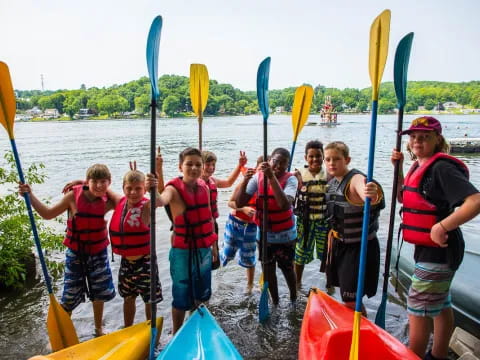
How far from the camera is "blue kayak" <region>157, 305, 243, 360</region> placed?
8.56 ft

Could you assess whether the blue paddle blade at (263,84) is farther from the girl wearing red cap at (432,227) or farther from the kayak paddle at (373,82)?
the girl wearing red cap at (432,227)

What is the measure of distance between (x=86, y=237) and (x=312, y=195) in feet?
7.45

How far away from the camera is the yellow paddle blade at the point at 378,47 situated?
2.51 m

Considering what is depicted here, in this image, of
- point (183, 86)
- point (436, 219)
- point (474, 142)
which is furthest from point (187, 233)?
point (183, 86)

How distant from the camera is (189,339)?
2.79 meters

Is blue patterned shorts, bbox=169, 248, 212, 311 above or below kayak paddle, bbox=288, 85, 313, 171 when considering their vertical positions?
below

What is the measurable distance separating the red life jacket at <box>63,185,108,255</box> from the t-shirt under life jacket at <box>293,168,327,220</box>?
2.04m

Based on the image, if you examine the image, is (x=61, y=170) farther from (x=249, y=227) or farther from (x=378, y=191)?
(x=378, y=191)

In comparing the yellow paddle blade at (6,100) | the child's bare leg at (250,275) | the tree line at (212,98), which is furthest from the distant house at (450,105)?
the yellow paddle blade at (6,100)

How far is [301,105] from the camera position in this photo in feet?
14.9

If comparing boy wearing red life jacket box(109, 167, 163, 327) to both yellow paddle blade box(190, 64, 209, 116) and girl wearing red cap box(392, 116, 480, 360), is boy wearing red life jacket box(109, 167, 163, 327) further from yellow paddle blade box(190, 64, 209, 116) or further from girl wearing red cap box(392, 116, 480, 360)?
girl wearing red cap box(392, 116, 480, 360)

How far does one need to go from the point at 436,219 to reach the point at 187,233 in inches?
72.5

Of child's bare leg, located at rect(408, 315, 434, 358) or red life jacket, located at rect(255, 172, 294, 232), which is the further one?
red life jacket, located at rect(255, 172, 294, 232)

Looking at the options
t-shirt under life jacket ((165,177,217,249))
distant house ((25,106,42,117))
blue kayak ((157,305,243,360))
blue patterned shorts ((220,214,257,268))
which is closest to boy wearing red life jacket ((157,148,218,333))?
t-shirt under life jacket ((165,177,217,249))
